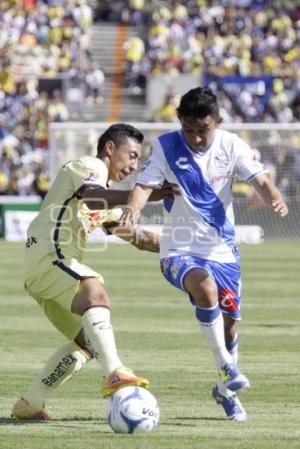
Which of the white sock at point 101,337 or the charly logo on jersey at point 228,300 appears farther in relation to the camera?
the charly logo on jersey at point 228,300

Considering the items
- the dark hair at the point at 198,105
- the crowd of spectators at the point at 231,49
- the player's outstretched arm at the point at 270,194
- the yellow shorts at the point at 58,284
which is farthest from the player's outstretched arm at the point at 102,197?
the crowd of spectators at the point at 231,49

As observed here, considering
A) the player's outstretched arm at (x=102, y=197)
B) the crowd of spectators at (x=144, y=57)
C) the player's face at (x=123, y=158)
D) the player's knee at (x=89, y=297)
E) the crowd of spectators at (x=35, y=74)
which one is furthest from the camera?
the crowd of spectators at (x=144, y=57)

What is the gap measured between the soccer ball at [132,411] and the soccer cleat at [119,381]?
35mm

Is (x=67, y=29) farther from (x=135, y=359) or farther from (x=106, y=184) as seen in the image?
(x=106, y=184)

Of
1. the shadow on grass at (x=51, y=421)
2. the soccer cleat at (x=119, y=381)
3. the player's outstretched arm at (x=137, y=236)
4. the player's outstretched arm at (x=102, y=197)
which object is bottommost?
the shadow on grass at (x=51, y=421)

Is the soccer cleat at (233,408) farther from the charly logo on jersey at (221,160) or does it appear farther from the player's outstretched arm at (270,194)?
the charly logo on jersey at (221,160)

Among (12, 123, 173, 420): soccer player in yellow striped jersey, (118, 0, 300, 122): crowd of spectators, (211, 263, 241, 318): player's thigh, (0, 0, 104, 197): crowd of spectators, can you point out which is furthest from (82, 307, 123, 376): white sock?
(118, 0, 300, 122): crowd of spectators

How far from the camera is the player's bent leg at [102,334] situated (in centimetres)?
768

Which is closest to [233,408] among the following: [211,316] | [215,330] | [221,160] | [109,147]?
[215,330]

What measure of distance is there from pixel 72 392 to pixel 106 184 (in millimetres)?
2340

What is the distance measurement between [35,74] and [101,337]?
3085 centimetres

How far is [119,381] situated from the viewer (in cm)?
765

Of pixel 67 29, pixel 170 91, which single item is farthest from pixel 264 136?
pixel 67 29

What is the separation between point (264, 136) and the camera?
104 ft
